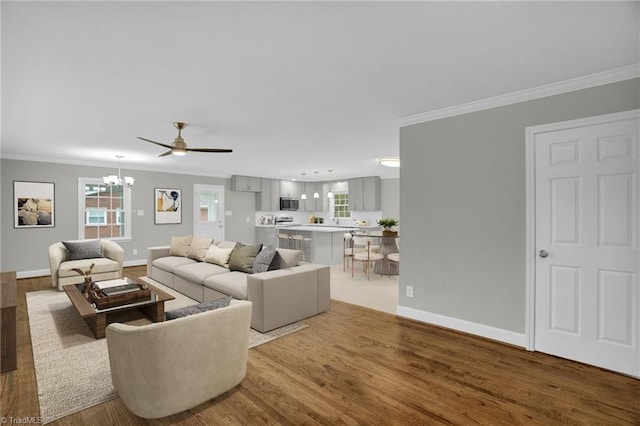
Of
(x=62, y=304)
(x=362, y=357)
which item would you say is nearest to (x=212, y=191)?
A: (x=62, y=304)

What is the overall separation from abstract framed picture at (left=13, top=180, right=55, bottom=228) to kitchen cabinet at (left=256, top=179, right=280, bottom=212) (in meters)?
4.95

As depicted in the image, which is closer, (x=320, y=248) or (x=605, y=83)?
(x=605, y=83)

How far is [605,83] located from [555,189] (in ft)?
3.09

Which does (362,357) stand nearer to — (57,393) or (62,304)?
(57,393)

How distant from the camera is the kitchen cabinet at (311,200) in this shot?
36.0 ft

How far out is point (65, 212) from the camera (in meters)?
6.61

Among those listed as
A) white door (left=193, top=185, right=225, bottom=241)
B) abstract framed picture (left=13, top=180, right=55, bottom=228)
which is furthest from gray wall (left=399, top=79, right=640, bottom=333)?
abstract framed picture (left=13, top=180, right=55, bottom=228)

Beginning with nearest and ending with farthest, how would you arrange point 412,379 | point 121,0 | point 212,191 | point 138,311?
point 121,0
point 412,379
point 138,311
point 212,191

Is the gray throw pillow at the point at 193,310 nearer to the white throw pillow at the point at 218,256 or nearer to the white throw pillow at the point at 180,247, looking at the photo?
the white throw pillow at the point at 218,256

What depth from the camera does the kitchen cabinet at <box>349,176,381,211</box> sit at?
9328 mm

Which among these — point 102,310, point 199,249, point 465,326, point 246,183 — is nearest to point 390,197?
point 246,183

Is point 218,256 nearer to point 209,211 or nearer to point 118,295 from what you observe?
point 118,295

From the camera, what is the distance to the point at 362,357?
288cm

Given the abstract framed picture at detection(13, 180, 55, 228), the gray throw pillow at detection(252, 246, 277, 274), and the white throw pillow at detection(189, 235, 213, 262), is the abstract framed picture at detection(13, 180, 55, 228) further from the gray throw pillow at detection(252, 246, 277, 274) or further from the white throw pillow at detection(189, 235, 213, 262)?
the gray throw pillow at detection(252, 246, 277, 274)
